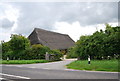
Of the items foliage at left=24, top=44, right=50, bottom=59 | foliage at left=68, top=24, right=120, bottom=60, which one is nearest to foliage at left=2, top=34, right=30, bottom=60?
foliage at left=24, top=44, right=50, bottom=59

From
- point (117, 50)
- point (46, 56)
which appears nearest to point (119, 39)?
point (117, 50)

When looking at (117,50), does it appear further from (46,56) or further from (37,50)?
(37,50)

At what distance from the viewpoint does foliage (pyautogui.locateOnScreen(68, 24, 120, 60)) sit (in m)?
12.0

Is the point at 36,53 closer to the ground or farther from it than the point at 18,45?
closer to the ground

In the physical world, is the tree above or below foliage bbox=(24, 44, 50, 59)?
above

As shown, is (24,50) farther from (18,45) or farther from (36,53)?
(36,53)

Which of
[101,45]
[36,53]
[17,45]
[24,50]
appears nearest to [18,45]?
[17,45]

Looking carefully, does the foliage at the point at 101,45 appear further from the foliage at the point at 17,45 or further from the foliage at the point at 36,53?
the foliage at the point at 17,45

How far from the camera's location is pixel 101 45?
16.3 metres

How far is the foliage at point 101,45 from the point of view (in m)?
12.0

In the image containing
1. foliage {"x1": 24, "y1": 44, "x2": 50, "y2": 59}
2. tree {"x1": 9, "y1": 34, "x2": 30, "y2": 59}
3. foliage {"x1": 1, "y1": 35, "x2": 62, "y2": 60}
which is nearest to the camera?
foliage {"x1": 24, "y1": 44, "x2": 50, "y2": 59}

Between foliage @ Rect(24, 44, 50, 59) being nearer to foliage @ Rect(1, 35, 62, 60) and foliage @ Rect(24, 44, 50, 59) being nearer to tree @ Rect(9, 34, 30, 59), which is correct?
foliage @ Rect(1, 35, 62, 60)

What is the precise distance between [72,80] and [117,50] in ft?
22.1

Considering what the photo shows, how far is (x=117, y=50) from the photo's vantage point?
1300 cm
